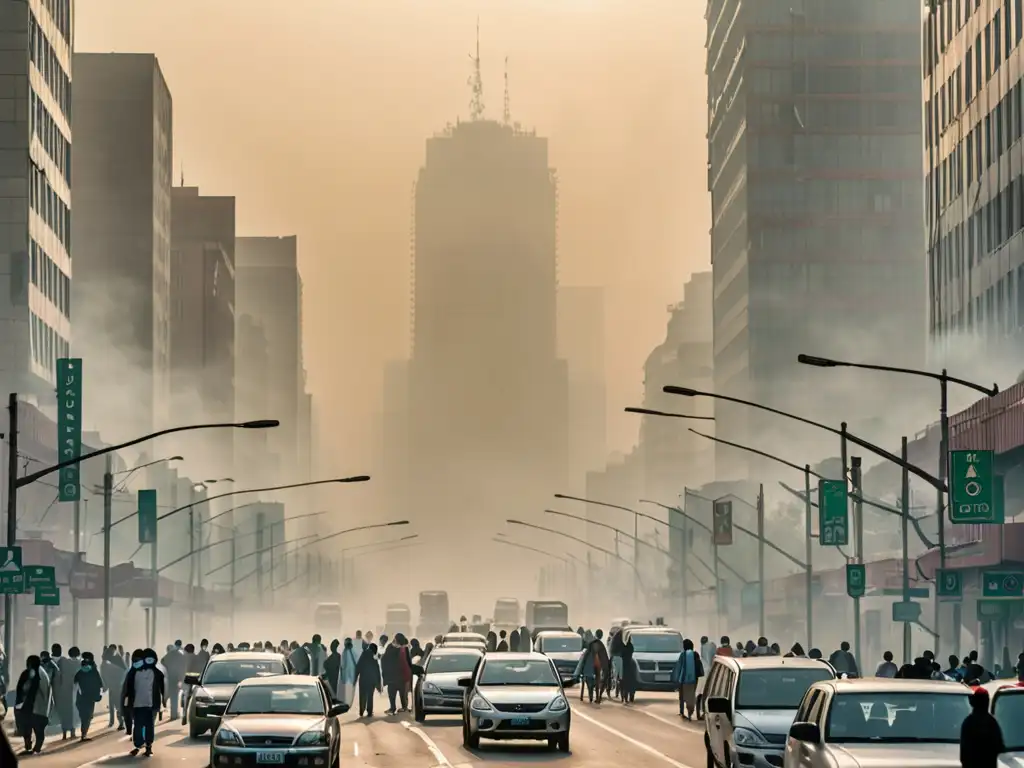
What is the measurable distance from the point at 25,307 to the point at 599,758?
242 ft

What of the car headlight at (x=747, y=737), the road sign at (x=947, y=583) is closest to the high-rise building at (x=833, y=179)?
the road sign at (x=947, y=583)

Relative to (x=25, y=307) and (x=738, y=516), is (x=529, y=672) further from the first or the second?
(x=738, y=516)

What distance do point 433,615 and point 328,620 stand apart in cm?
712

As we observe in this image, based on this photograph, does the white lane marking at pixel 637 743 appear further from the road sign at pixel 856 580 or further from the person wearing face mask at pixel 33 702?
the road sign at pixel 856 580

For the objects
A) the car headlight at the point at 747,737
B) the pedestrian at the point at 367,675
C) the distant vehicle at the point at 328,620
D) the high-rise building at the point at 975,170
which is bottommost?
the distant vehicle at the point at 328,620

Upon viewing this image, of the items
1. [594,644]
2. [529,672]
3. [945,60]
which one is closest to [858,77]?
[945,60]

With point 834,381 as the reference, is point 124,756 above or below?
below

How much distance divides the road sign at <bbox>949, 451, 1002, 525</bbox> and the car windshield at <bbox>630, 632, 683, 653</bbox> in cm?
1369

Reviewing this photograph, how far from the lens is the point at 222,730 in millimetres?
28094

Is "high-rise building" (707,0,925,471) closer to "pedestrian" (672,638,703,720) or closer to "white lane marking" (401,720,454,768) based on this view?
"pedestrian" (672,638,703,720)

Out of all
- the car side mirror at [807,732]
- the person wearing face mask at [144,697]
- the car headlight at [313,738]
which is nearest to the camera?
the car side mirror at [807,732]

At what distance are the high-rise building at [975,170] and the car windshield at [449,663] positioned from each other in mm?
36502

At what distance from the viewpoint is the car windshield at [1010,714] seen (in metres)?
19.6

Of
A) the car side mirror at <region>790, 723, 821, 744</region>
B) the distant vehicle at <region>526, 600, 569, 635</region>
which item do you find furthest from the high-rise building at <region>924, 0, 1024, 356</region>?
the car side mirror at <region>790, 723, 821, 744</region>
